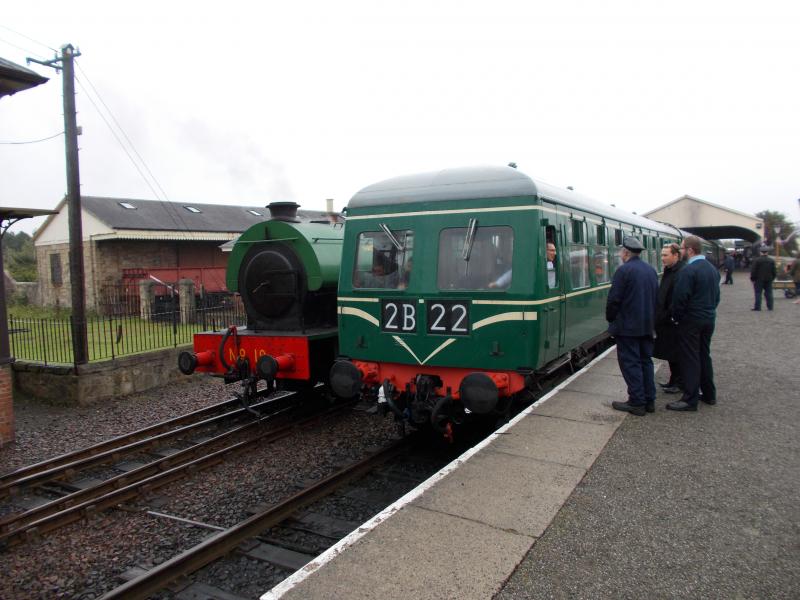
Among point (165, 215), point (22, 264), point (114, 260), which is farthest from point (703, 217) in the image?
point (22, 264)

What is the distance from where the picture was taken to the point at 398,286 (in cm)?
585

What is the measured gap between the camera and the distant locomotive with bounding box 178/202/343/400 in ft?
22.3

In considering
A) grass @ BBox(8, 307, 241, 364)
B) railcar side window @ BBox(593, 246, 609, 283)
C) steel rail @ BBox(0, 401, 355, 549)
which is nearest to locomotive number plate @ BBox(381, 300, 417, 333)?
steel rail @ BBox(0, 401, 355, 549)

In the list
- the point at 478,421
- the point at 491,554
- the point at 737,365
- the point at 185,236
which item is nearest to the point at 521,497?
the point at 491,554

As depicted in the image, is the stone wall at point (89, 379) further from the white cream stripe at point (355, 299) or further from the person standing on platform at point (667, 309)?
the person standing on platform at point (667, 309)

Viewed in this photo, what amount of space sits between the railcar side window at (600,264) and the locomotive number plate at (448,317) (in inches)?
Answer: 118

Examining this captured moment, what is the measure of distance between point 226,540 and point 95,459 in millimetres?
2880

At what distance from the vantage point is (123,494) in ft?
17.6

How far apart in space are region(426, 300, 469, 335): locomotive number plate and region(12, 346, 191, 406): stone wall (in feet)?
21.9

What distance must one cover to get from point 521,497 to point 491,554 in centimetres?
78

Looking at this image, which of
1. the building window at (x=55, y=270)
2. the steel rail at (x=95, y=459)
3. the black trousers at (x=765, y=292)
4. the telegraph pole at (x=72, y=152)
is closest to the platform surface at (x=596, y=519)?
the steel rail at (x=95, y=459)

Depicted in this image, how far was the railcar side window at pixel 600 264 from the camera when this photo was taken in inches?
304

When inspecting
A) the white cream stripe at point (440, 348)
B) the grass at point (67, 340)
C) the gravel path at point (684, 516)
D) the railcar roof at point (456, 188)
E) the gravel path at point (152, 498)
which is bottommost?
the gravel path at point (152, 498)

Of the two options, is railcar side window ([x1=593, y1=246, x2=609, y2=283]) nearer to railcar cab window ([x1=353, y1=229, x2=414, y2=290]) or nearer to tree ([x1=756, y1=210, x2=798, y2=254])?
railcar cab window ([x1=353, y1=229, x2=414, y2=290])
